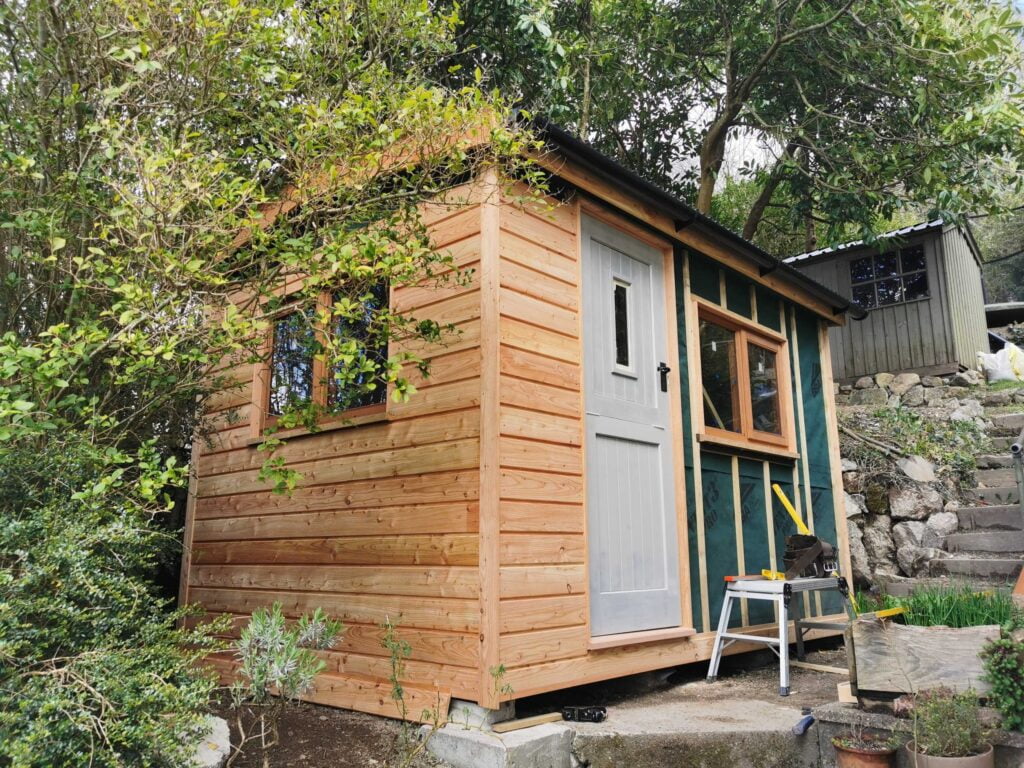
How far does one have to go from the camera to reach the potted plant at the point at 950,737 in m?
3.05

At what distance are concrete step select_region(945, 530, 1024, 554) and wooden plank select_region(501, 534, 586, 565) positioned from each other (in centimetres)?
548

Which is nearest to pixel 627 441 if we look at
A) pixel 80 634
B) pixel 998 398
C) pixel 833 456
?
pixel 80 634

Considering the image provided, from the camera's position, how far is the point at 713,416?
231 inches

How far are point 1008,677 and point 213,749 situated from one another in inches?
124

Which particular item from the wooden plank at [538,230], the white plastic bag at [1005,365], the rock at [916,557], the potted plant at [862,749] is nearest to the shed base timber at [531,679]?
the potted plant at [862,749]

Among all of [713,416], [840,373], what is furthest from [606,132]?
[713,416]

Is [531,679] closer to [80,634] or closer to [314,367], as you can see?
[80,634]

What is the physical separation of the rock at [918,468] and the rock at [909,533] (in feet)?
2.00

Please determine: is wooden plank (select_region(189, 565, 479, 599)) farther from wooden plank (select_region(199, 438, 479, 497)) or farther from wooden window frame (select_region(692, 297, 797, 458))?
wooden window frame (select_region(692, 297, 797, 458))

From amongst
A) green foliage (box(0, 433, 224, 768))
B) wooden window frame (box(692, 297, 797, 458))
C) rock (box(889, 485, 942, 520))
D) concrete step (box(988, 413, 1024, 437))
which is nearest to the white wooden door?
wooden window frame (box(692, 297, 797, 458))

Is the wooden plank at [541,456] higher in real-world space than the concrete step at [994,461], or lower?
lower

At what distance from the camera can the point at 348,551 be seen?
4570mm

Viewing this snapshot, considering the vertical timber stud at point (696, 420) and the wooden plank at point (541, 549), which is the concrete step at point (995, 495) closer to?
the vertical timber stud at point (696, 420)

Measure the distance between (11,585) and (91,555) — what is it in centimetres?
30
